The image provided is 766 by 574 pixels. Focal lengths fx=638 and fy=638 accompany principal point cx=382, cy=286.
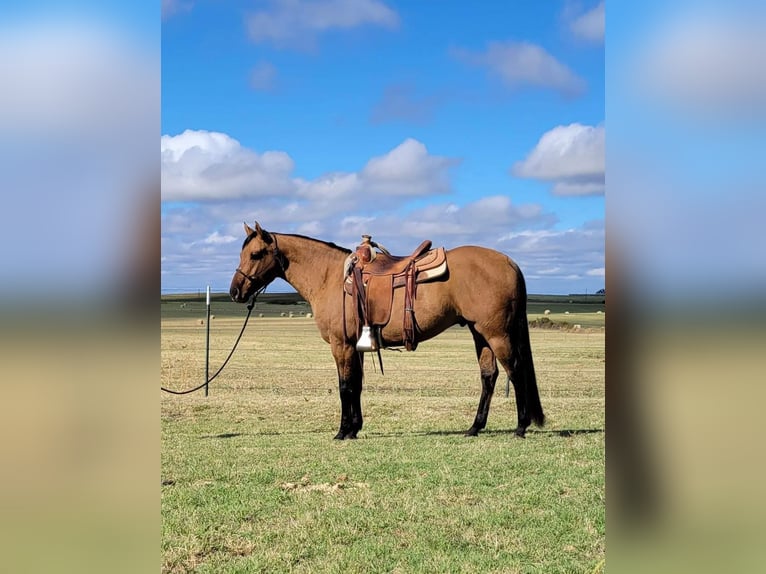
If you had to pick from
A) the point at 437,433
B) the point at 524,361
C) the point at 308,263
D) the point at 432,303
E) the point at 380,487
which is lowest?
the point at 437,433

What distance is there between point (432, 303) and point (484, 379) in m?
1.27

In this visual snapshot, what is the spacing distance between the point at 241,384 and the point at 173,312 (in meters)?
33.2

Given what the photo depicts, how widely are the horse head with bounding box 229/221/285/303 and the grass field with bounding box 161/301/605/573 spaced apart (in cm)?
195

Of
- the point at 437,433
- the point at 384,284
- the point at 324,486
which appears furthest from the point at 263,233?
the point at 324,486

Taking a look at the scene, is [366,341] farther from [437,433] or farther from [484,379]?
[484,379]

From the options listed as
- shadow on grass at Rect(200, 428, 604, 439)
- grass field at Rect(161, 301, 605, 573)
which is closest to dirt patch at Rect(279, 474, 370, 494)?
grass field at Rect(161, 301, 605, 573)

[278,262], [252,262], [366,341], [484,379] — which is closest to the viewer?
[366,341]

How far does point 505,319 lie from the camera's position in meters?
8.12

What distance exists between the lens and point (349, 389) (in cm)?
852

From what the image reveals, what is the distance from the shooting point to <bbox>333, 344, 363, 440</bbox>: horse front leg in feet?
27.2

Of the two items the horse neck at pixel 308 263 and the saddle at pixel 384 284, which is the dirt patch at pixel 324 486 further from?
the horse neck at pixel 308 263
